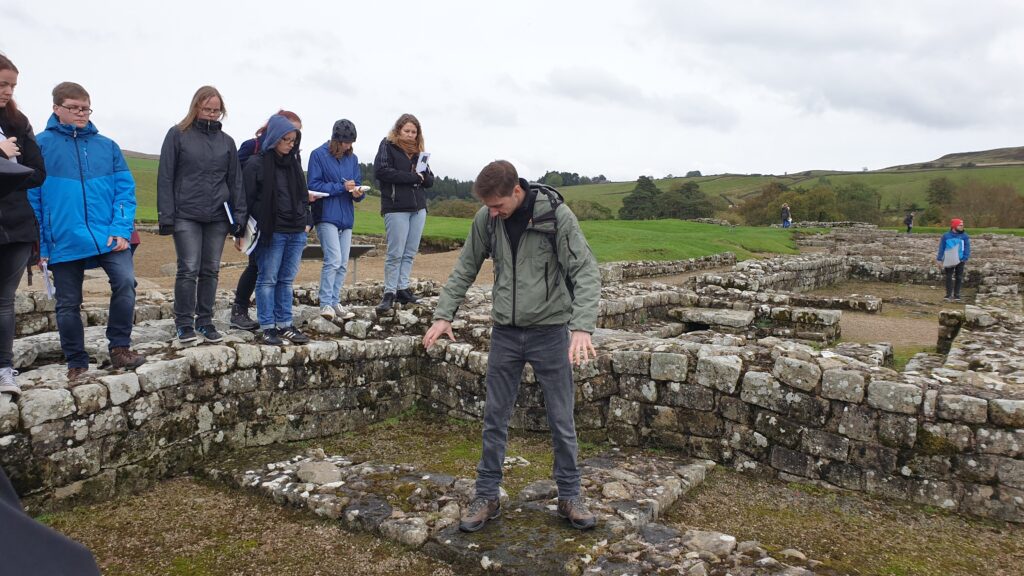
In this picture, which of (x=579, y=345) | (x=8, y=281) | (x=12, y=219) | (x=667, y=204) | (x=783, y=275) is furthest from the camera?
(x=667, y=204)

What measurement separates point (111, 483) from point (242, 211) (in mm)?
2640

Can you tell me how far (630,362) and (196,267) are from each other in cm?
431

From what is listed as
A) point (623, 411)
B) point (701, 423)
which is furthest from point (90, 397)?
point (701, 423)

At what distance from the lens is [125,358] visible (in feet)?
16.6

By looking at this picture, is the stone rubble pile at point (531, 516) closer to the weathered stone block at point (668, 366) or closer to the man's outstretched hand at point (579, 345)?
the weathered stone block at point (668, 366)

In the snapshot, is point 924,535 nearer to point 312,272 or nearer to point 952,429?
point 952,429

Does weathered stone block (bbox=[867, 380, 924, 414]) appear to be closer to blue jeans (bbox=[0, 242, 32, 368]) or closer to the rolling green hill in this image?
blue jeans (bbox=[0, 242, 32, 368])

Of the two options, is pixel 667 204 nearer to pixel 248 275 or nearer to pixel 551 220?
pixel 248 275

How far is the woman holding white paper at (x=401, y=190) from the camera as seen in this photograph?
7434mm

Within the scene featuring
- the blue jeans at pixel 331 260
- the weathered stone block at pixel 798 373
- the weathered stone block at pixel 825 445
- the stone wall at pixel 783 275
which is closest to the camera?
the weathered stone block at pixel 825 445

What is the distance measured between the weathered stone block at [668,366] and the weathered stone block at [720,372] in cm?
14

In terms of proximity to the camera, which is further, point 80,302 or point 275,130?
point 275,130

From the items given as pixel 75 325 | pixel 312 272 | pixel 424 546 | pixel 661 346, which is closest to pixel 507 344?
pixel 424 546

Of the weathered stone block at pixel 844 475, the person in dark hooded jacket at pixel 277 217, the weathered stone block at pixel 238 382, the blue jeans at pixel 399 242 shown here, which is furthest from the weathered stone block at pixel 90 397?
the weathered stone block at pixel 844 475
